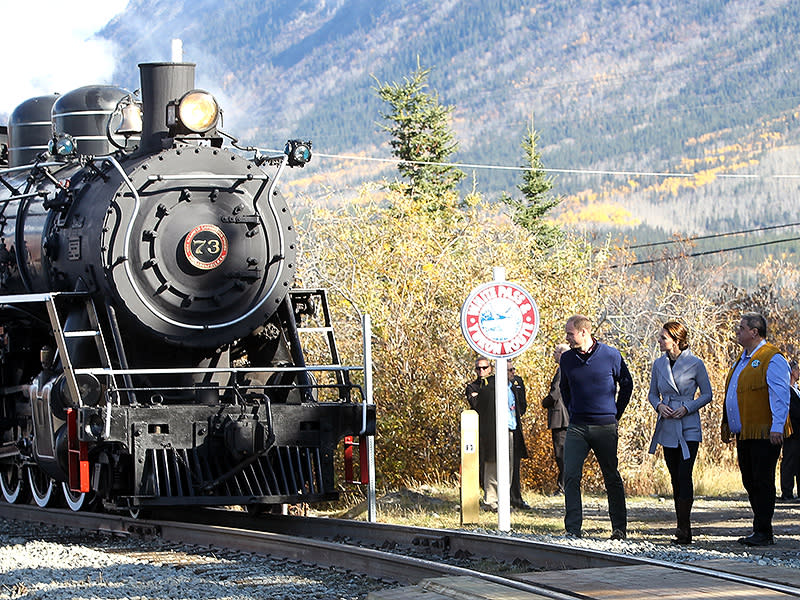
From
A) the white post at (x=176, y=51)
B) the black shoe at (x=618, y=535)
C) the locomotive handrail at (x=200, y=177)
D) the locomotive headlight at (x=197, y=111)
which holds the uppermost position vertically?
the white post at (x=176, y=51)

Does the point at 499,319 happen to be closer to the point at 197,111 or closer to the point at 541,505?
the point at 197,111

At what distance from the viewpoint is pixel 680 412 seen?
9422 mm

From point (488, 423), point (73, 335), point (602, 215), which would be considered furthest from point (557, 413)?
point (602, 215)

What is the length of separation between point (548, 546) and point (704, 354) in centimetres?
1386

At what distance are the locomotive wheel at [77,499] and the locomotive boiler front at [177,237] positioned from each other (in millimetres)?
1745

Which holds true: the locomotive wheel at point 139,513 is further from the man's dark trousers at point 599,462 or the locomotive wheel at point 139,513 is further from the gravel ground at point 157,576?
the man's dark trousers at point 599,462

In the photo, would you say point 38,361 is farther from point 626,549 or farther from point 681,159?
point 681,159

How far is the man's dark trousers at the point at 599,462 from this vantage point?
9.70m

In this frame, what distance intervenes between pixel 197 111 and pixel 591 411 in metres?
4.54

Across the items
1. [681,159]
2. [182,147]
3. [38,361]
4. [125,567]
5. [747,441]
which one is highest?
[681,159]

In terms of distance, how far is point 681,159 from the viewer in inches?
6339

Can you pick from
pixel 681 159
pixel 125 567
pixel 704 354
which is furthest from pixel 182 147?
pixel 681 159

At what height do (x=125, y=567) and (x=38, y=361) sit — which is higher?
(x=38, y=361)

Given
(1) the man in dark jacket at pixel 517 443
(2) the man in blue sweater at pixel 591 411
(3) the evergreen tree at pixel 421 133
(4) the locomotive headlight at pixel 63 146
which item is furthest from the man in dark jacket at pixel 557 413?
(3) the evergreen tree at pixel 421 133
